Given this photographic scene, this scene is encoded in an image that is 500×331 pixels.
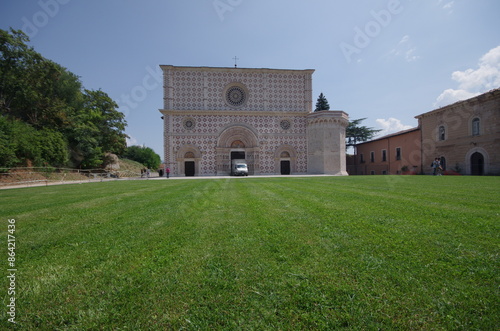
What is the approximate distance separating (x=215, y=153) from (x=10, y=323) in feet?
83.5

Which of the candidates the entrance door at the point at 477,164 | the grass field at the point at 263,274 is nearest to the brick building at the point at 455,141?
the entrance door at the point at 477,164

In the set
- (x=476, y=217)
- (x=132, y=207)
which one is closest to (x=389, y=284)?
(x=476, y=217)

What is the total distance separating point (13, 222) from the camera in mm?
4055

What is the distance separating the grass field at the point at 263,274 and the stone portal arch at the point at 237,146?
2299 cm

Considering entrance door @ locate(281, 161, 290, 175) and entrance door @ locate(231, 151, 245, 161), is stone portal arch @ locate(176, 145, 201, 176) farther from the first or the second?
entrance door @ locate(281, 161, 290, 175)

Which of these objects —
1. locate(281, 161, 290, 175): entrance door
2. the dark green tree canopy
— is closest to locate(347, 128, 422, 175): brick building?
locate(281, 161, 290, 175): entrance door

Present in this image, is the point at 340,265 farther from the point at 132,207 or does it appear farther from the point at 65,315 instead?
the point at 132,207

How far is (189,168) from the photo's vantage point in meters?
26.8

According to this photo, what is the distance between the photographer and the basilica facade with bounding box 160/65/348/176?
86.3 ft

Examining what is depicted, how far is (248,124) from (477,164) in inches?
906

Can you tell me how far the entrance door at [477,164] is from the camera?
64.3ft

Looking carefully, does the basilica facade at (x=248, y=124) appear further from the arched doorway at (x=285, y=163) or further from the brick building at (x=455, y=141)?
the brick building at (x=455, y=141)

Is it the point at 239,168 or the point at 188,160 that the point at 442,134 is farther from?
the point at 188,160

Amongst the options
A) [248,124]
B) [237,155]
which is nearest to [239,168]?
[237,155]
